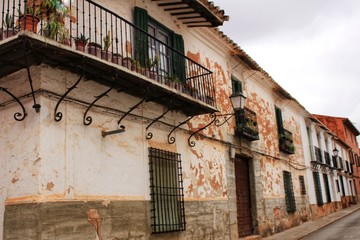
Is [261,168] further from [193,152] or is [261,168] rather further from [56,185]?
[56,185]

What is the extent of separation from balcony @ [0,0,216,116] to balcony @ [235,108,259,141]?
3239 mm

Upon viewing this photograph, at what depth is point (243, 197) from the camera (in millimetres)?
12070

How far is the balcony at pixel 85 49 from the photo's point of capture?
197 inches

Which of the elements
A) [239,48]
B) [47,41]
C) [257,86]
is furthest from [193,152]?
[257,86]

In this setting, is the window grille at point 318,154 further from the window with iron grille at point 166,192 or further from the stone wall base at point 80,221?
the stone wall base at point 80,221

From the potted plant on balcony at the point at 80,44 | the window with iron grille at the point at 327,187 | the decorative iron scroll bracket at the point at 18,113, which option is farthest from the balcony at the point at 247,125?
the window with iron grille at the point at 327,187

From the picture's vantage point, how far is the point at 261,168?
1327 cm

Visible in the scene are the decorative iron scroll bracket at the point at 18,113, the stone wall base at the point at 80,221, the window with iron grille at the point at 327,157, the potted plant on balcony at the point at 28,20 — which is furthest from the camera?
the window with iron grille at the point at 327,157

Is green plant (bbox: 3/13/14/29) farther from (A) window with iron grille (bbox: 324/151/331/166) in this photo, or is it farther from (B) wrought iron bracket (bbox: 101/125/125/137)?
(A) window with iron grille (bbox: 324/151/331/166)

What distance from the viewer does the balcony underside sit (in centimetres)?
480

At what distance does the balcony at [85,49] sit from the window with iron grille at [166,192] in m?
1.11

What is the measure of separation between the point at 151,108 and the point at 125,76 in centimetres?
173

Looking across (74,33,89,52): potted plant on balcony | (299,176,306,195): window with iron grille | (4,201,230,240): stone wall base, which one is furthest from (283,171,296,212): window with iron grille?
(74,33,89,52): potted plant on balcony

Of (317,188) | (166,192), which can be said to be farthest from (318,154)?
(166,192)
